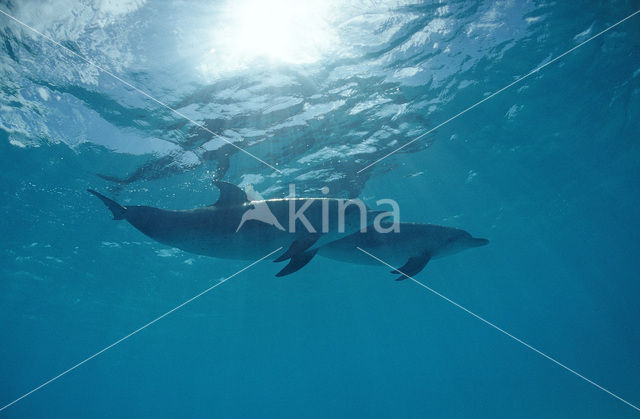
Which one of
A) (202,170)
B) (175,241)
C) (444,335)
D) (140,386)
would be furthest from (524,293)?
(140,386)

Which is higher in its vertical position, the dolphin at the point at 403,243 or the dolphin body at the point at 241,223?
the dolphin body at the point at 241,223

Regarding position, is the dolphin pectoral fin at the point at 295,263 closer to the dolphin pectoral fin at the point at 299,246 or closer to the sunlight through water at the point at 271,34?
the dolphin pectoral fin at the point at 299,246

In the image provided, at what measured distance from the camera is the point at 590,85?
512 inches

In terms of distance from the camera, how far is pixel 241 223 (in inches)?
178

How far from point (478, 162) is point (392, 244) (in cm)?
1233

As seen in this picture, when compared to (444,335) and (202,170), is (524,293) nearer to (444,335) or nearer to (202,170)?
(444,335)

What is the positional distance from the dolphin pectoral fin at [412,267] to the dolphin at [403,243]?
0.13 meters

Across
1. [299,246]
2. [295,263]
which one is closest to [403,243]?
[299,246]

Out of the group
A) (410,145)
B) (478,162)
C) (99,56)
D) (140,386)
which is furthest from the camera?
(140,386)

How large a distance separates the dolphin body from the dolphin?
2061mm

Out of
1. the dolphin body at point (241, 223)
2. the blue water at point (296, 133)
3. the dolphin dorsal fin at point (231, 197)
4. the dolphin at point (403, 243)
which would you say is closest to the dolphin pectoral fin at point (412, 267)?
the dolphin at point (403, 243)

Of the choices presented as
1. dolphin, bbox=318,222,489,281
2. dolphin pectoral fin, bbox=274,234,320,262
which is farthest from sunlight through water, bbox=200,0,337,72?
dolphin pectoral fin, bbox=274,234,320,262

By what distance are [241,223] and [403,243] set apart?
3718 millimetres

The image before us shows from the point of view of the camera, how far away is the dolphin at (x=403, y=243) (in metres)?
6.75
